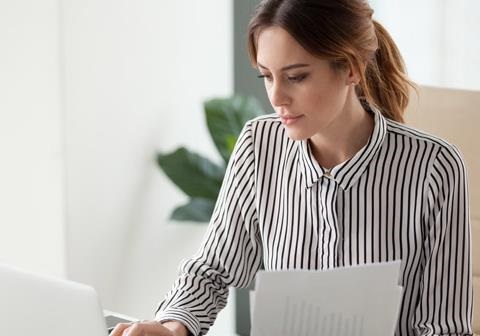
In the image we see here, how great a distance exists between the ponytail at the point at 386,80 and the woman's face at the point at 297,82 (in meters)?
0.13

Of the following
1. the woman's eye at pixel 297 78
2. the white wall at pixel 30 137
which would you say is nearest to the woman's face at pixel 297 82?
the woman's eye at pixel 297 78

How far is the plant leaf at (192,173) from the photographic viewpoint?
353 centimetres

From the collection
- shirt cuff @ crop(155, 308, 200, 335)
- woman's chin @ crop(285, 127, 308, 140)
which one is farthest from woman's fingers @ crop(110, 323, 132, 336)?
woman's chin @ crop(285, 127, 308, 140)

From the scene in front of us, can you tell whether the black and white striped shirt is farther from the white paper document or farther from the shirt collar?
the white paper document

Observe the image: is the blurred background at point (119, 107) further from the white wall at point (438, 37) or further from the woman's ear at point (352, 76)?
the woman's ear at point (352, 76)

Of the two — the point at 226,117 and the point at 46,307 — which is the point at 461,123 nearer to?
the point at 46,307

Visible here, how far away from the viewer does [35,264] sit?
10.9 ft

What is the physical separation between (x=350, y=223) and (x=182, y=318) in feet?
1.19

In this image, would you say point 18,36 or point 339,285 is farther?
point 18,36

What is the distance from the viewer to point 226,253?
1940 millimetres

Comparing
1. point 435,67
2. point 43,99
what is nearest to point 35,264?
point 43,99

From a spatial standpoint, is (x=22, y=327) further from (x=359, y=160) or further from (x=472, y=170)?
(x=472, y=170)

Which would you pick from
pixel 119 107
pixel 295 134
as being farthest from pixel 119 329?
pixel 119 107

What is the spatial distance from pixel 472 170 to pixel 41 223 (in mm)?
1661
